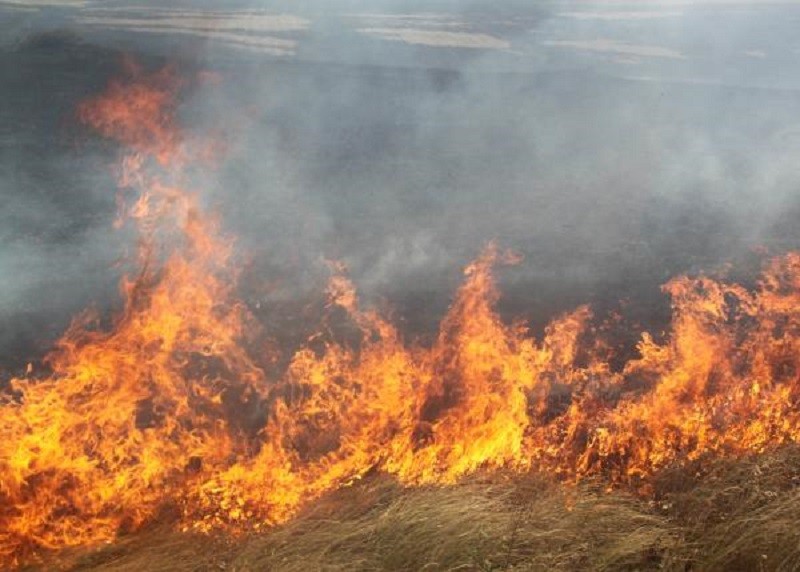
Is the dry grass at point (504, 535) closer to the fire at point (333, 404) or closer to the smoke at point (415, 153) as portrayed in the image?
the fire at point (333, 404)

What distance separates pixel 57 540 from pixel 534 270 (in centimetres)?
408

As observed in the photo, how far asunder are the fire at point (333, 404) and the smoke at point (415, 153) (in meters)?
0.38

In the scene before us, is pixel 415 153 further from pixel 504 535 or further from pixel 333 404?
pixel 504 535

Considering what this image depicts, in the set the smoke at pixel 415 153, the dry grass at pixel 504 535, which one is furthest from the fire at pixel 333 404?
the smoke at pixel 415 153

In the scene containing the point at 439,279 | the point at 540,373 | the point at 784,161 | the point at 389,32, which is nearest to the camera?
the point at 540,373

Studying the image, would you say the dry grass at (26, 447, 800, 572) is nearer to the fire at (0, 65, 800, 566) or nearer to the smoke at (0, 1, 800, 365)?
the fire at (0, 65, 800, 566)

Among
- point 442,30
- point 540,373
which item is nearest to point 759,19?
point 442,30

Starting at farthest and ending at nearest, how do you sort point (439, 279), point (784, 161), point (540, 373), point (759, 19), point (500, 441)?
point (759, 19) → point (784, 161) → point (439, 279) → point (540, 373) → point (500, 441)

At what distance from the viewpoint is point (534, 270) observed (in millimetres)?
5773

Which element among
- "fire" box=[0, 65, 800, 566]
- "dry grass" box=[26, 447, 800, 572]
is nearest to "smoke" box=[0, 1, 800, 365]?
"fire" box=[0, 65, 800, 566]

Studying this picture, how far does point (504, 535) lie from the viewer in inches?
128

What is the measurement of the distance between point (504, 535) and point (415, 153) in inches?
197

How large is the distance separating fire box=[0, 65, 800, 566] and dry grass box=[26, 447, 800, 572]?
0.59ft

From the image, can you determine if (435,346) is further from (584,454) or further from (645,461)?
(645,461)
